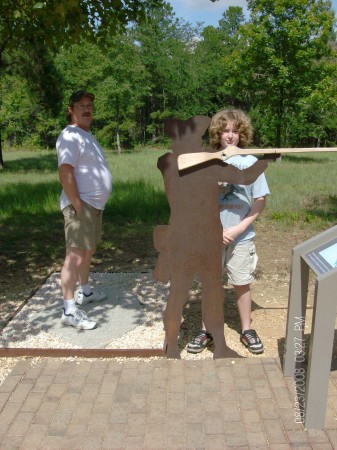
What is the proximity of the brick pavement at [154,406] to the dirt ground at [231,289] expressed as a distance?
547 millimetres

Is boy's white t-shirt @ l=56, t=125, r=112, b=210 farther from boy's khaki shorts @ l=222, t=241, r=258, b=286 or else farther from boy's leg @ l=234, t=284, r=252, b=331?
boy's leg @ l=234, t=284, r=252, b=331

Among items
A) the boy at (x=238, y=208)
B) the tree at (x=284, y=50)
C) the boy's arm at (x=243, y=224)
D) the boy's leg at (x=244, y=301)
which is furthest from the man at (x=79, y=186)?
the tree at (x=284, y=50)

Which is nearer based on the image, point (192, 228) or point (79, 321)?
point (192, 228)

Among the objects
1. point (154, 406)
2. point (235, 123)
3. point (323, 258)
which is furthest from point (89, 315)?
point (323, 258)

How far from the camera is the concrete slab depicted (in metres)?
4.03

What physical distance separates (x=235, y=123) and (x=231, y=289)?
91.6 inches

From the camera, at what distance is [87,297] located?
4816 mm

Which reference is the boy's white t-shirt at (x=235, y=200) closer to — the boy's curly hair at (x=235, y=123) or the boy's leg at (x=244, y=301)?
the boy's curly hair at (x=235, y=123)

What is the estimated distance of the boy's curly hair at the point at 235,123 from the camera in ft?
11.6

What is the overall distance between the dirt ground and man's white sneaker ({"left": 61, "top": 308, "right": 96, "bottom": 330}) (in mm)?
660

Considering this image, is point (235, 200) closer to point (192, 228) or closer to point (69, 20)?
point (192, 228)

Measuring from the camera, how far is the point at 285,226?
845cm

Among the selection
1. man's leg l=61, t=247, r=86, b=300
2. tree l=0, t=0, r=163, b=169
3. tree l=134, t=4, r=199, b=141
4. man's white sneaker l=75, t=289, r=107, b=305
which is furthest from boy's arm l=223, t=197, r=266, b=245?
tree l=134, t=4, r=199, b=141

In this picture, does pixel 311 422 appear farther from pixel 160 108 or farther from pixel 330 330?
pixel 160 108
